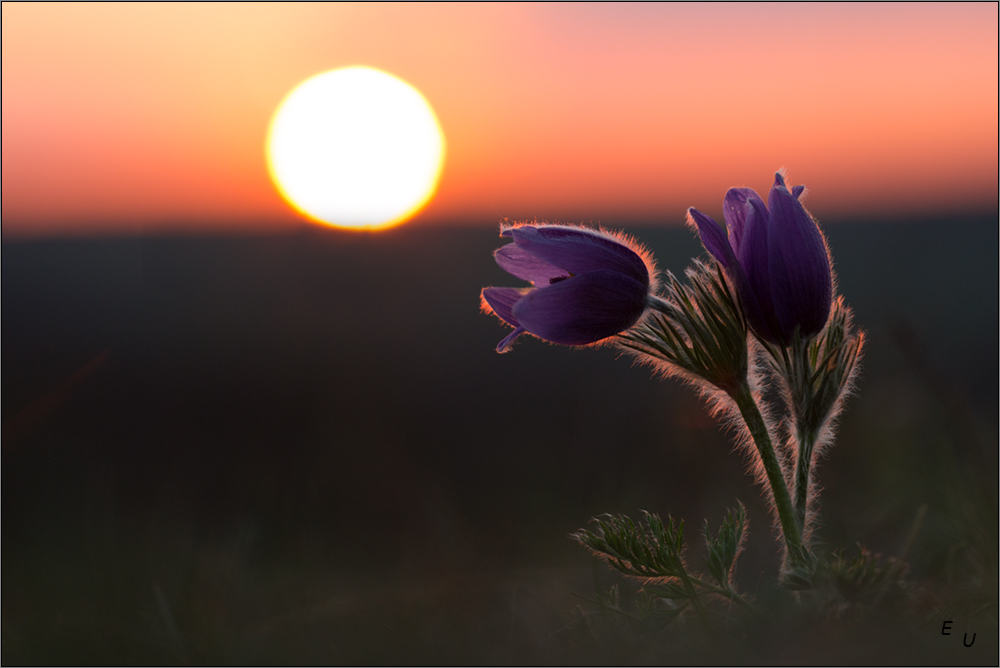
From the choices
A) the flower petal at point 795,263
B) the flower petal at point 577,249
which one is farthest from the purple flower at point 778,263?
the flower petal at point 577,249

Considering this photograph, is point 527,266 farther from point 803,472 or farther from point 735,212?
point 803,472

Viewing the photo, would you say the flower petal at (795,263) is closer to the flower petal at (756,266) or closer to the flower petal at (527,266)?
the flower petal at (756,266)

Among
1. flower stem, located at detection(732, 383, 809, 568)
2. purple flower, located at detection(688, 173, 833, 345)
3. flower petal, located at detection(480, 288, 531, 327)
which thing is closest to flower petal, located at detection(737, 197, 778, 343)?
purple flower, located at detection(688, 173, 833, 345)

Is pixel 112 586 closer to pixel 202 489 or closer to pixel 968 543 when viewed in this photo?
pixel 202 489

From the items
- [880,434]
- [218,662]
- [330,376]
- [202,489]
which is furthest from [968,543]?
[330,376]

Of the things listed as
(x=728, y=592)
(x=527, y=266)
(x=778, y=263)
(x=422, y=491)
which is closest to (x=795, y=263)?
(x=778, y=263)

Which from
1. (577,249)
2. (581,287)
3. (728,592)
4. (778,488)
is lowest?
(728,592)

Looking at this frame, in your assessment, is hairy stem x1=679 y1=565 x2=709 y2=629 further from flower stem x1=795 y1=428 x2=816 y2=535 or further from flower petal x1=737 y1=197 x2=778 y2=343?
flower petal x1=737 y1=197 x2=778 y2=343
